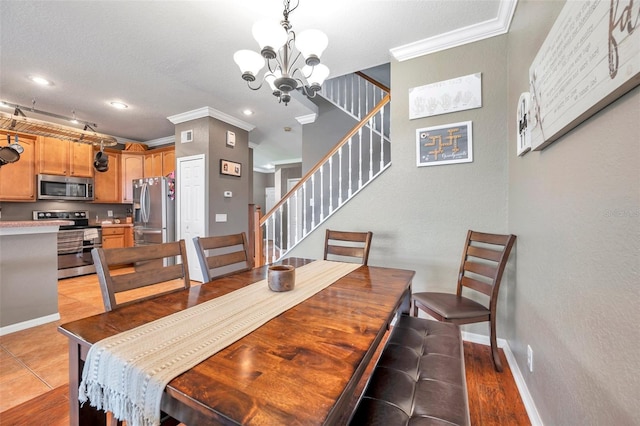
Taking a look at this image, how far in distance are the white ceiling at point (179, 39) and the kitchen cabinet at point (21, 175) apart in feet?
2.87

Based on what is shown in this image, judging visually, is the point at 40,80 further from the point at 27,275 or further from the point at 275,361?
the point at 275,361

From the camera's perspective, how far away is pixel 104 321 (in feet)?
3.08

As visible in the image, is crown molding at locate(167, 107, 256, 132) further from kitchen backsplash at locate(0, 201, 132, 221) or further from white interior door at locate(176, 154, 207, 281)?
kitchen backsplash at locate(0, 201, 132, 221)

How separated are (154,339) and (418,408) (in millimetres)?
867

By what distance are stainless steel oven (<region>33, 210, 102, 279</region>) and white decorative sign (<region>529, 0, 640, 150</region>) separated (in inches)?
238

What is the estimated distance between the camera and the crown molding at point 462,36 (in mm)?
1957

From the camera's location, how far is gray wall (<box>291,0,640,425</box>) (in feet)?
2.36

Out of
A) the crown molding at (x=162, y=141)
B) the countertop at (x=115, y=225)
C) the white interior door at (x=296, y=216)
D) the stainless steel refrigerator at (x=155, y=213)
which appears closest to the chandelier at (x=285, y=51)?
the white interior door at (x=296, y=216)

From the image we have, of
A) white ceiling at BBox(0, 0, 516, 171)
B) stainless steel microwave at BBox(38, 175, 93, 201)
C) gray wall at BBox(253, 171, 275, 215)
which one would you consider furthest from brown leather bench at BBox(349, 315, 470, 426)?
gray wall at BBox(253, 171, 275, 215)

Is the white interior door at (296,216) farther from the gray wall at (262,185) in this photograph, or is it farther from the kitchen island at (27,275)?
the gray wall at (262,185)

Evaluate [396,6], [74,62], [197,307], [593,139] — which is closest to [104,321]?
[197,307]

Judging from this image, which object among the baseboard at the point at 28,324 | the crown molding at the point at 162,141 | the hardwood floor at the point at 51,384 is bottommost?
the hardwood floor at the point at 51,384

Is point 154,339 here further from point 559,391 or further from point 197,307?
point 559,391

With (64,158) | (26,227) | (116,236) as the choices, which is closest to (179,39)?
(26,227)
